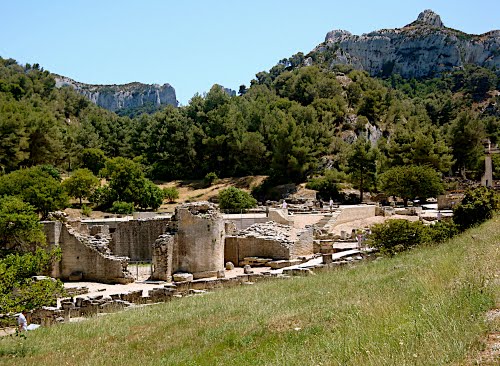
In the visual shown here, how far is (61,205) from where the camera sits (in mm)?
37688

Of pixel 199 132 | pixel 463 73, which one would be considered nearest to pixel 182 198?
pixel 199 132

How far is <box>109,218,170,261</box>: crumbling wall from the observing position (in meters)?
27.3

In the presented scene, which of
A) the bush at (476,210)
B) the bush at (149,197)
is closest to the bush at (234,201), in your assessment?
the bush at (149,197)

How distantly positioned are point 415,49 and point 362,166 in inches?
4850

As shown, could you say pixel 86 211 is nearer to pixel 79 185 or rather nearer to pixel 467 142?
pixel 79 185

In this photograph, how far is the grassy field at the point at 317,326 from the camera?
6941 millimetres

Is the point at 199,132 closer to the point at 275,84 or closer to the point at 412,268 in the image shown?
the point at 275,84

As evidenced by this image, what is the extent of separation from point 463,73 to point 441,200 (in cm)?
10536

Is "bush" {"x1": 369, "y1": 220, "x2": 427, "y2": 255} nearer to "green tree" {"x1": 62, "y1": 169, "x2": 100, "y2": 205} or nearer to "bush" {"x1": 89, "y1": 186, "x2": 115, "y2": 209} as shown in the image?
"bush" {"x1": 89, "y1": 186, "x2": 115, "y2": 209}

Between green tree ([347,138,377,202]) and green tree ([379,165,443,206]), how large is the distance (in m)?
4.24

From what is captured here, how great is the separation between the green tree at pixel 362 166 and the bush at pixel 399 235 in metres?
25.4

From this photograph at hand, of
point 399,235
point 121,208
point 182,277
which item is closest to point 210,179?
point 121,208

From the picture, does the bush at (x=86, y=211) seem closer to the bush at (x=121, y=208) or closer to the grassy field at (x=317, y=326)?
the bush at (x=121, y=208)

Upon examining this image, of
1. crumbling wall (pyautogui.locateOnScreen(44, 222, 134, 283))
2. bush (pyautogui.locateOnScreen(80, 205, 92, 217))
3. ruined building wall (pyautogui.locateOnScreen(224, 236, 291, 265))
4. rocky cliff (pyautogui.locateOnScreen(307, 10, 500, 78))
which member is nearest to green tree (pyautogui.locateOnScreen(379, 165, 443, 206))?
ruined building wall (pyautogui.locateOnScreen(224, 236, 291, 265))
